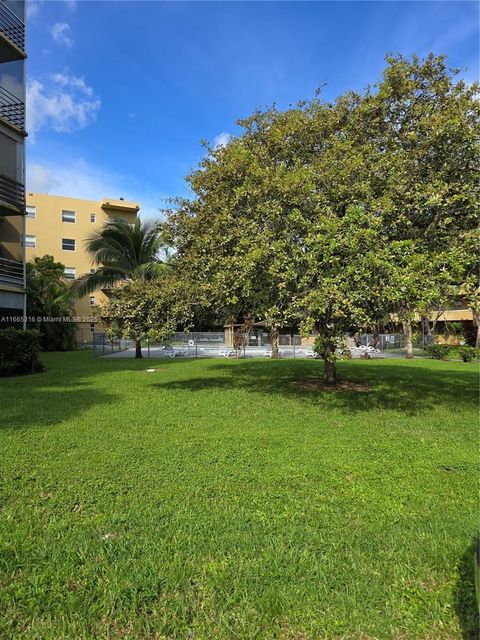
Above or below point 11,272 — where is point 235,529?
below

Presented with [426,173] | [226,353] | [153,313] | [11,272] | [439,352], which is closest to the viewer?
[426,173]

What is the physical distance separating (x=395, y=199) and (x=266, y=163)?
3.23m

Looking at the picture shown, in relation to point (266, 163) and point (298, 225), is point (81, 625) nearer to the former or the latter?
point (298, 225)

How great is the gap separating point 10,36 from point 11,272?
8.42 m

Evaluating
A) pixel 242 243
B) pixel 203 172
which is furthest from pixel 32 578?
pixel 203 172

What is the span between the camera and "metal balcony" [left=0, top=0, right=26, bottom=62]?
16422mm

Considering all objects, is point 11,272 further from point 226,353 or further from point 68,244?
point 68,244

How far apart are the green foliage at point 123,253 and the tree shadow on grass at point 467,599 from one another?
21.7 m

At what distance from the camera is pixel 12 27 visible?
16.9 m

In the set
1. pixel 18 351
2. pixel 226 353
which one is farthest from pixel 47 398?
pixel 226 353

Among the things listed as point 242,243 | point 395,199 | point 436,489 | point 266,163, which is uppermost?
point 266,163

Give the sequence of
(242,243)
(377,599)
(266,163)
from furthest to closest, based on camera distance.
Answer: (266,163) < (242,243) < (377,599)

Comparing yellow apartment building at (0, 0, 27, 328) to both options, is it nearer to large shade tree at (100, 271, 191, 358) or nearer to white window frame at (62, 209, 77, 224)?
large shade tree at (100, 271, 191, 358)

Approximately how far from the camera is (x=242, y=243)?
27.4ft
